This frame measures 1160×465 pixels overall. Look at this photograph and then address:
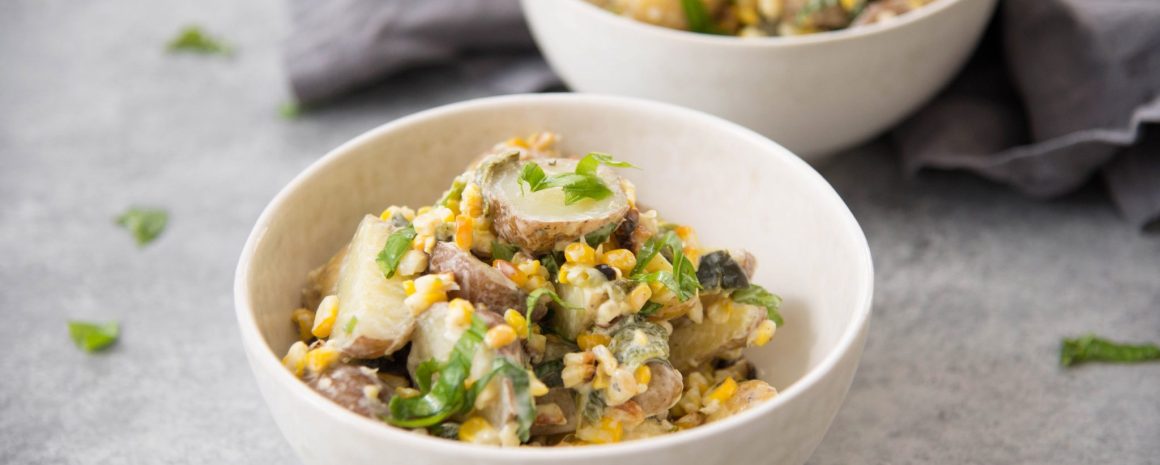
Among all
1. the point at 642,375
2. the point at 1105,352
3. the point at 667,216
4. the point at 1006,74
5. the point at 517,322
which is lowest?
the point at 1105,352

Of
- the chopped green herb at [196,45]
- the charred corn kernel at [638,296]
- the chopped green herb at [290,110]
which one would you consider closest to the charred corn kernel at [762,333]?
the charred corn kernel at [638,296]

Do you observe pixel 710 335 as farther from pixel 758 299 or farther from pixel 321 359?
pixel 321 359

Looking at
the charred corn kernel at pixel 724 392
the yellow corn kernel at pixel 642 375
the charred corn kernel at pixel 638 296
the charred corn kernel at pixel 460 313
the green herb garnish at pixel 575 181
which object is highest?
the green herb garnish at pixel 575 181

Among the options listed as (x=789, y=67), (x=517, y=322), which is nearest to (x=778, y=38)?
(x=789, y=67)

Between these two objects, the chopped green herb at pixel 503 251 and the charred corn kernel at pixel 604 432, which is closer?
the charred corn kernel at pixel 604 432

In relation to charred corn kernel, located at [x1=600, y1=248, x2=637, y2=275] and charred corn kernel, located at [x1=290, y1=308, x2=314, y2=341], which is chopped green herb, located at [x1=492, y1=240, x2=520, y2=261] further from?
charred corn kernel, located at [x1=290, y1=308, x2=314, y2=341]

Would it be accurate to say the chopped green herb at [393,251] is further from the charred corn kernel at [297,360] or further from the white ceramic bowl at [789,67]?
the white ceramic bowl at [789,67]
